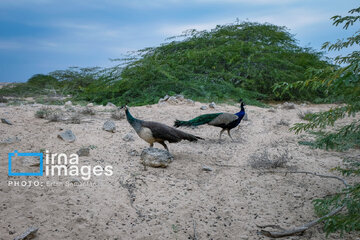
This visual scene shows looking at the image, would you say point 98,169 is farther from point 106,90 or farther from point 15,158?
point 106,90

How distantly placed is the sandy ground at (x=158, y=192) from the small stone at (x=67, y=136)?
8cm

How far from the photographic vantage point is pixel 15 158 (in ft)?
12.4

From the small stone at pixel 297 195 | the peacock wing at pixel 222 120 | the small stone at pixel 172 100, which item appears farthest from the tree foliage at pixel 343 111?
the small stone at pixel 172 100

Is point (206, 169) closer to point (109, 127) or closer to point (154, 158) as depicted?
point (154, 158)

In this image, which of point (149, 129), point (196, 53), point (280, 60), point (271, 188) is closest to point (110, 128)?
point (149, 129)

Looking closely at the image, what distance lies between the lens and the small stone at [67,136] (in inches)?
Answer: 180

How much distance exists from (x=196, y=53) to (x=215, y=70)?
1105 mm

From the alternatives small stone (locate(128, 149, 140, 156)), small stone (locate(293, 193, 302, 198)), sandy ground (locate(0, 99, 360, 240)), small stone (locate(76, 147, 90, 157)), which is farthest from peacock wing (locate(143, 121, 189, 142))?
small stone (locate(293, 193, 302, 198))


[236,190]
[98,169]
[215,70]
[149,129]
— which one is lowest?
[236,190]

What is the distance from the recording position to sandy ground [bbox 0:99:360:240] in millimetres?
2777

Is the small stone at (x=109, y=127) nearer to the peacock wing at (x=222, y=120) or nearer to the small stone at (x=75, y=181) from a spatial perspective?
the peacock wing at (x=222, y=120)

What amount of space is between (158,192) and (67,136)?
197 centimetres

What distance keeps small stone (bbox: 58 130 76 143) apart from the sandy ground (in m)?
0.08

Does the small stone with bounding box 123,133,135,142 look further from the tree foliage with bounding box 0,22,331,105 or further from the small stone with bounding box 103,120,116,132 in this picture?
the tree foliage with bounding box 0,22,331,105
